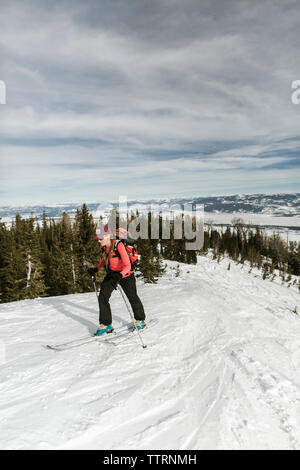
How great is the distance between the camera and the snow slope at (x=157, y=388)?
288 cm

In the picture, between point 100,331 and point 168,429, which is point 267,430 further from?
point 100,331

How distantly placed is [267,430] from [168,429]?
1.26 meters

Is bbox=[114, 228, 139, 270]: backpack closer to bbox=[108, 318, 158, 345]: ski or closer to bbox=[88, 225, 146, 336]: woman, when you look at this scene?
bbox=[88, 225, 146, 336]: woman

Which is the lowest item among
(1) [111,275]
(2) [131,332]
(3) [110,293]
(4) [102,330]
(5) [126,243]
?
(2) [131,332]

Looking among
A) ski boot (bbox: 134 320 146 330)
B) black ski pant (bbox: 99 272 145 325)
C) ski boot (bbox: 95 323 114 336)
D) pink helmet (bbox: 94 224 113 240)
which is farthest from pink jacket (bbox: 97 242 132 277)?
ski boot (bbox: 95 323 114 336)

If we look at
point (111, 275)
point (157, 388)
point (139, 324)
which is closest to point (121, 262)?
point (111, 275)

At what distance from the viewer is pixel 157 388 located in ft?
12.5

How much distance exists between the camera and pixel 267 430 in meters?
2.99

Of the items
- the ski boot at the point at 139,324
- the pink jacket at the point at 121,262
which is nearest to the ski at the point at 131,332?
the ski boot at the point at 139,324

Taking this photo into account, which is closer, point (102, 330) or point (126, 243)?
point (126, 243)

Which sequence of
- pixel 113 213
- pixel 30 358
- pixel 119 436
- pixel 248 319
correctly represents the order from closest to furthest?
pixel 119 436
pixel 30 358
pixel 248 319
pixel 113 213

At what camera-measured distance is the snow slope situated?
2.88 m

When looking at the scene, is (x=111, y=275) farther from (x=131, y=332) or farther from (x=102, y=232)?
(x=131, y=332)
